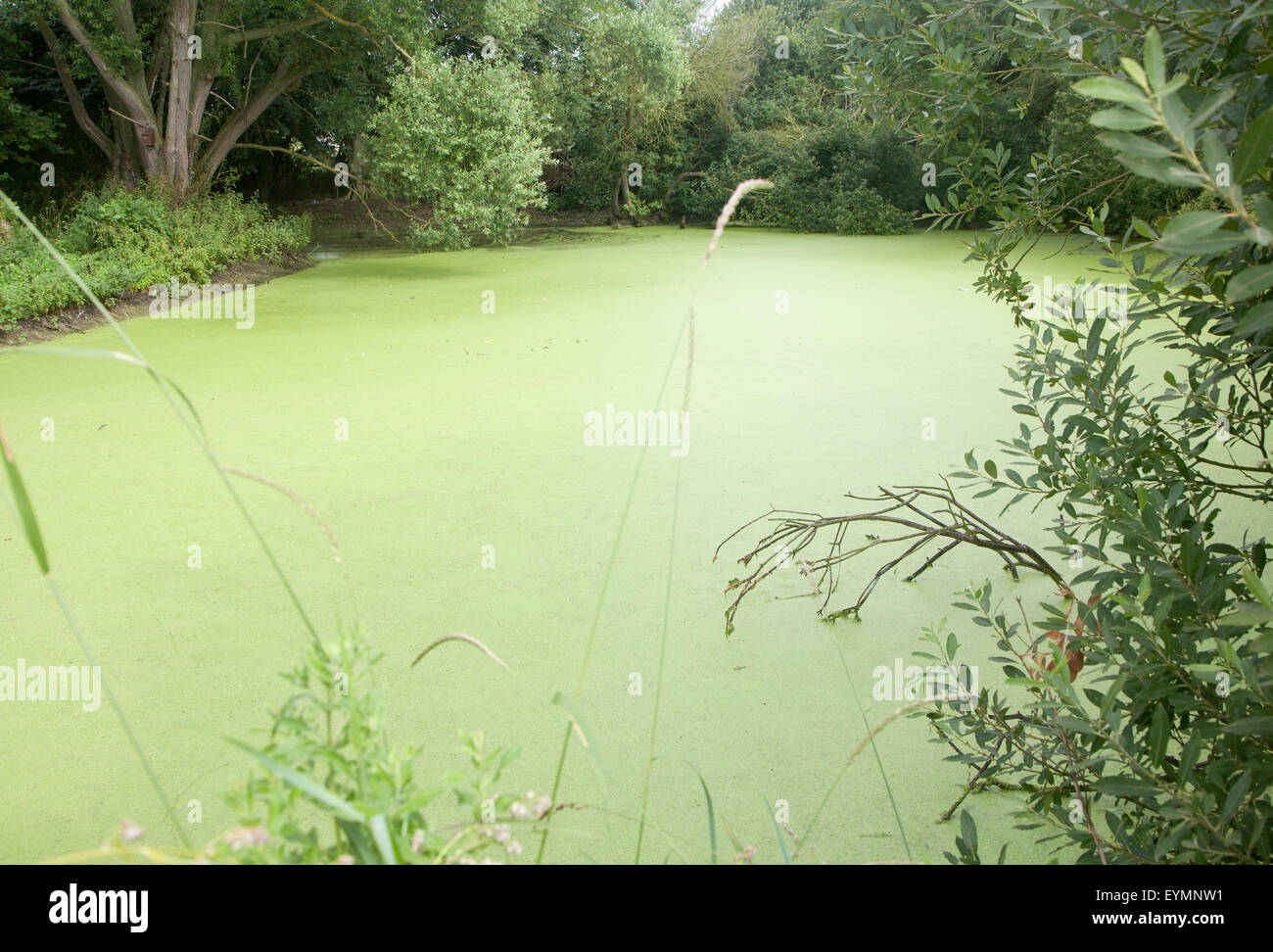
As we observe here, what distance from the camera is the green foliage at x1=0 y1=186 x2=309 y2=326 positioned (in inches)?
214

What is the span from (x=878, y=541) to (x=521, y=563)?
40.5 inches

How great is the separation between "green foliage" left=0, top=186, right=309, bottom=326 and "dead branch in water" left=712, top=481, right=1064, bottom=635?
15.4 ft

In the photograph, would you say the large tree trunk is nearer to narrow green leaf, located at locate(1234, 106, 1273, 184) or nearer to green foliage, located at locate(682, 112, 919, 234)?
green foliage, located at locate(682, 112, 919, 234)

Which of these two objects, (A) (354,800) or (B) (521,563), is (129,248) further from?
(A) (354,800)

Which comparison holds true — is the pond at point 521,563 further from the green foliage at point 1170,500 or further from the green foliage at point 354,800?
the green foliage at point 1170,500

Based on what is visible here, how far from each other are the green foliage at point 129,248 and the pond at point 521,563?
577 mm

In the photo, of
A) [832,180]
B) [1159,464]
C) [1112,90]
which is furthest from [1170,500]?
[832,180]

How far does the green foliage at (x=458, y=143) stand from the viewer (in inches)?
316

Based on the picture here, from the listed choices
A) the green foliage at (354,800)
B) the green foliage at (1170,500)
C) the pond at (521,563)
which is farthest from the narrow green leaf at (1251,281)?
the green foliage at (354,800)

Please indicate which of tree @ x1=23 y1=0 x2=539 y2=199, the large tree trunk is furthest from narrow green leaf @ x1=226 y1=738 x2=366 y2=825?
the large tree trunk

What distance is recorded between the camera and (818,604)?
226 centimetres

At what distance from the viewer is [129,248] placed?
6.65 meters
